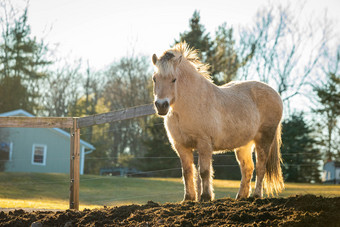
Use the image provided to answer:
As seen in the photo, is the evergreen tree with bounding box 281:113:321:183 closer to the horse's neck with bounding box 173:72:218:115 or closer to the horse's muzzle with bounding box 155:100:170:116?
the horse's neck with bounding box 173:72:218:115

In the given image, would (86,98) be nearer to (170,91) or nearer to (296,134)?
(296,134)

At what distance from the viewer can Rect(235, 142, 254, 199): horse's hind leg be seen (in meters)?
6.39

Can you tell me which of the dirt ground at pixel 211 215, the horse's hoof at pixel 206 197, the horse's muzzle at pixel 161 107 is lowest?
the dirt ground at pixel 211 215


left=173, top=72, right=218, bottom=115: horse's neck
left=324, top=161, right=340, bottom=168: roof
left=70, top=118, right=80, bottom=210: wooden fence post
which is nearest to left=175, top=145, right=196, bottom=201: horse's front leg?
left=173, top=72, right=218, bottom=115: horse's neck

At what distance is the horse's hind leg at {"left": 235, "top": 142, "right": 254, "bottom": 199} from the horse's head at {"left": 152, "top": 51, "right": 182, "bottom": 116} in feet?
7.69

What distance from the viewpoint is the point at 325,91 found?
21.2 metres

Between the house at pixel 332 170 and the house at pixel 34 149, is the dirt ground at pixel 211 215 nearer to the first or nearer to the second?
the house at pixel 332 170

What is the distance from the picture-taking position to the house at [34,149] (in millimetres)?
24484

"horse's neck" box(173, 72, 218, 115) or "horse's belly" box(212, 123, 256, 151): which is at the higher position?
"horse's neck" box(173, 72, 218, 115)

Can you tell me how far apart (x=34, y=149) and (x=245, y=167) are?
21611mm

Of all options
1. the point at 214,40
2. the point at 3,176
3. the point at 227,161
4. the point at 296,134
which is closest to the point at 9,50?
the point at 3,176

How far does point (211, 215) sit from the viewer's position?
3.90 m

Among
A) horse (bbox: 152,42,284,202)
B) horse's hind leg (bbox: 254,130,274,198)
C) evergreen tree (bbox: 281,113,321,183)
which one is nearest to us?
horse (bbox: 152,42,284,202)

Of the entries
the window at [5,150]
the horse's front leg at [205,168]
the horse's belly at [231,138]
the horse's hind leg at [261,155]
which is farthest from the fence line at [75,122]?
the window at [5,150]
